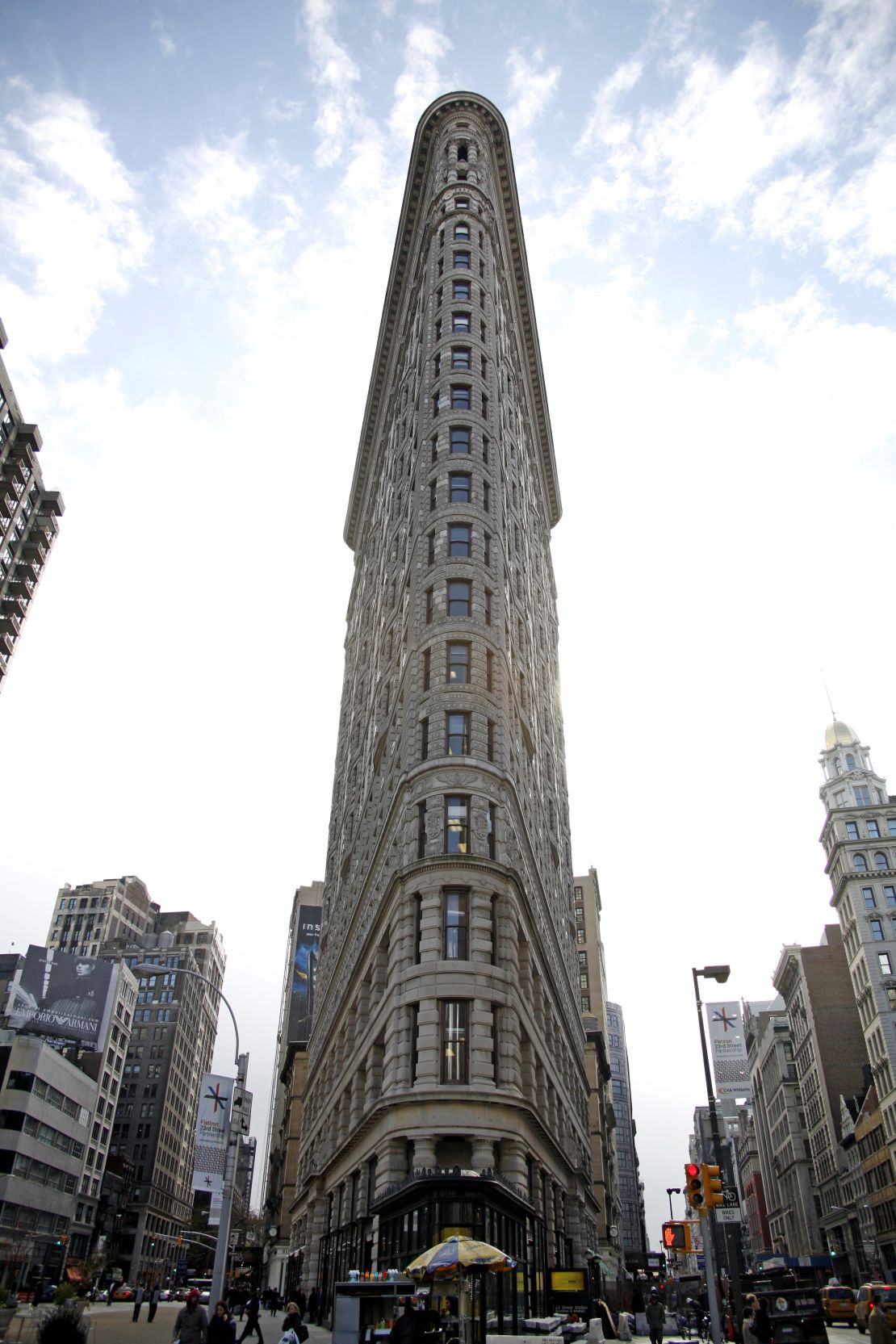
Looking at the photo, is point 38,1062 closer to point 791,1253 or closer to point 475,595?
point 475,595

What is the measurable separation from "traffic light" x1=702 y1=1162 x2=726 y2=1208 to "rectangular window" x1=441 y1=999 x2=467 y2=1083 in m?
11.8

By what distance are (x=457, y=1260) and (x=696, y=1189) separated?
213 inches

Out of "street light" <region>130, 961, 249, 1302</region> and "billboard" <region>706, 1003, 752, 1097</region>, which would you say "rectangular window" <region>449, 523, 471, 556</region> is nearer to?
"street light" <region>130, 961, 249, 1302</region>

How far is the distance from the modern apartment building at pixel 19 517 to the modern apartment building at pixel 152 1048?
6001 centimetres

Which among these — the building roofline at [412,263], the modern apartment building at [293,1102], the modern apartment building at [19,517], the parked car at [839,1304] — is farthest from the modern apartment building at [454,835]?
the modern apartment building at [19,517]

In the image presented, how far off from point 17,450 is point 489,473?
5457 centimetres

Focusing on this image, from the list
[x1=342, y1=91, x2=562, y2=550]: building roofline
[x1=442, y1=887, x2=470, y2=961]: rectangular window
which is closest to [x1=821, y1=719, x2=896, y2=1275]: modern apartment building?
[x1=342, y1=91, x2=562, y2=550]: building roofline

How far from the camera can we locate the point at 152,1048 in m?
159

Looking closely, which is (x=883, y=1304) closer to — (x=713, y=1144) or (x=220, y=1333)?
(x=713, y=1144)

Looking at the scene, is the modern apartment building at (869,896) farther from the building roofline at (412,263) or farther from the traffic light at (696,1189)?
the traffic light at (696,1189)

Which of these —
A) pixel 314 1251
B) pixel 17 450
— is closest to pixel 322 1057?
pixel 314 1251

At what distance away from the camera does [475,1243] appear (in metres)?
21.5

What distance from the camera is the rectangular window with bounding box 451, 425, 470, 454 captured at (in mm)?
49875

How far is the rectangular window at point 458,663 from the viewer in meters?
40.8
